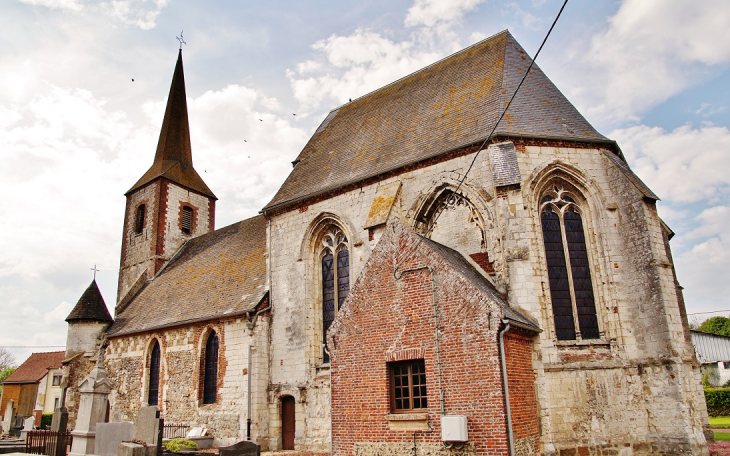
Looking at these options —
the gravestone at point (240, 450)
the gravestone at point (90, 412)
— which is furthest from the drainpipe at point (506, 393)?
A: the gravestone at point (90, 412)

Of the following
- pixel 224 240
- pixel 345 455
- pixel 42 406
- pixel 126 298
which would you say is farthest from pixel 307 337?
pixel 42 406

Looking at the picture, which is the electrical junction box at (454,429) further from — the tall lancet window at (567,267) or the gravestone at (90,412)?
the gravestone at (90,412)

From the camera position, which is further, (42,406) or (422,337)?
(42,406)

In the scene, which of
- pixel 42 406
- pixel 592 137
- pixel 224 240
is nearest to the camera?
pixel 592 137

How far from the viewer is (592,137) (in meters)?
14.7

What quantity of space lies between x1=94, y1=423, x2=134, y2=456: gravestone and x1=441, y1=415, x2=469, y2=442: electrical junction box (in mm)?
7332

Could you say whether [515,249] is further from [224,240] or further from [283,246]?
[224,240]

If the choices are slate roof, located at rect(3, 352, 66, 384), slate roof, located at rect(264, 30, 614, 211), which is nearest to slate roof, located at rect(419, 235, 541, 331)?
slate roof, located at rect(264, 30, 614, 211)

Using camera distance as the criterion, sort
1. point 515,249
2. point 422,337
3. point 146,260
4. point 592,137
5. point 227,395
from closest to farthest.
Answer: point 422,337, point 515,249, point 592,137, point 227,395, point 146,260

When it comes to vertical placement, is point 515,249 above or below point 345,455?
above

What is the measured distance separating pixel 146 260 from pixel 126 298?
229cm

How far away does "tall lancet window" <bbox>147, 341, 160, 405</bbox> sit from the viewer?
21352mm

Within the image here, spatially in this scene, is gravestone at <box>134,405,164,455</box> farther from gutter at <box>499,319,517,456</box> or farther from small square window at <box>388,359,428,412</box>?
gutter at <box>499,319,517,456</box>

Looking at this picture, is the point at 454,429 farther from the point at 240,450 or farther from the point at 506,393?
the point at 240,450
